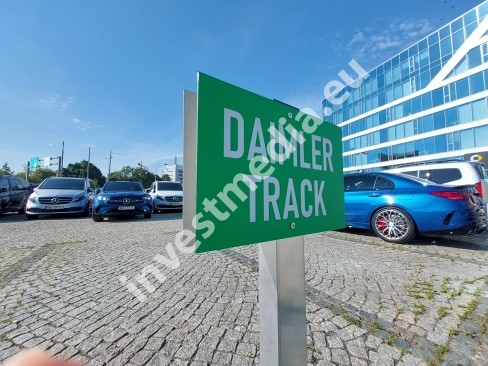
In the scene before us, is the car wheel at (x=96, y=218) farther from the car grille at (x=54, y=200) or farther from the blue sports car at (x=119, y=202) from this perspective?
the car grille at (x=54, y=200)

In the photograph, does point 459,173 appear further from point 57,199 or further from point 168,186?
point 57,199

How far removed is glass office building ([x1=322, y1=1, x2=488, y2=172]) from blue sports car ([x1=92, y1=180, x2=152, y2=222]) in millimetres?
18426

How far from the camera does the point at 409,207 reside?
16.5ft

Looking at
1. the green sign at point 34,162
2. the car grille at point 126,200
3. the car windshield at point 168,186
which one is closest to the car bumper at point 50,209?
the car grille at point 126,200

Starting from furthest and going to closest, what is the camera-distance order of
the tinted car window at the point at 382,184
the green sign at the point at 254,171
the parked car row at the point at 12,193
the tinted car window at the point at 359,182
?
1. the parked car row at the point at 12,193
2. the tinted car window at the point at 359,182
3. the tinted car window at the point at 382,184
4. the green sign at the point at 254,171

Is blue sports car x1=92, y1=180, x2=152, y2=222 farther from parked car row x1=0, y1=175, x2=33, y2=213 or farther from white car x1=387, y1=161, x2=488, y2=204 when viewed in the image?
white car x1=387, y1=161, x2=488, y2=204

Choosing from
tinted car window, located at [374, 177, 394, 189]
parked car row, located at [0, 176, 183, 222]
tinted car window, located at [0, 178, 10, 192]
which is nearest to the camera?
tinted car window, located at [374, 177, 394, 189]

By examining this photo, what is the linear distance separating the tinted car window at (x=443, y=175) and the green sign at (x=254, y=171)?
754 centimetres

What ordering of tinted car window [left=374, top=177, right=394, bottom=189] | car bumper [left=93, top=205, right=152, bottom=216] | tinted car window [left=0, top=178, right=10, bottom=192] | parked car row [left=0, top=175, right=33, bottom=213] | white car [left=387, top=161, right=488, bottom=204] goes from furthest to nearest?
parked car row [left=0, top=175, right=33, bottom=213]
tinted car window [left=0, top=178, right=10, bottom=192]
car bumper [left=93, top=205, right=152, bottom=216]
white car [left=387, top=161, right=488, bottom=204]
tinted car window [left=374, top=177, right=394, bottom=189]

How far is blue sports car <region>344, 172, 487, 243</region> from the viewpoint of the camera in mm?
4598

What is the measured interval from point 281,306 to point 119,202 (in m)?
9.12

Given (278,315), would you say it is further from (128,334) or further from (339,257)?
(339,257)

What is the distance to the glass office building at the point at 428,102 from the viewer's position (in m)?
27.0

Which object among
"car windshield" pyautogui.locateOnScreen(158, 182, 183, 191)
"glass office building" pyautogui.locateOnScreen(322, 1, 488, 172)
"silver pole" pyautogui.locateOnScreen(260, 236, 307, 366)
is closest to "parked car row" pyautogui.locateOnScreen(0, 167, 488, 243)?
"car windshield" pyautogui.locateOnScreen(158, 182, 183, 191)
